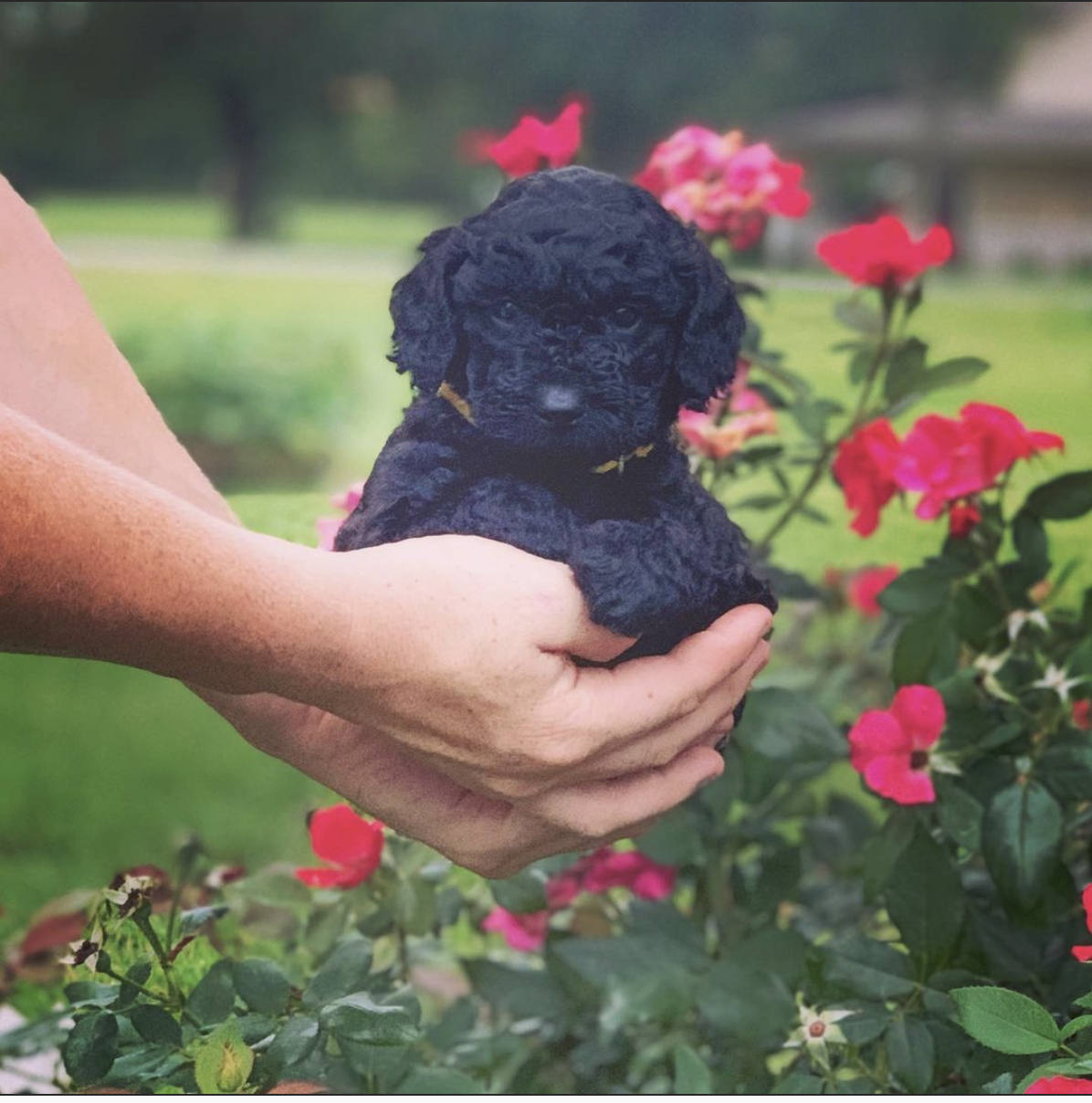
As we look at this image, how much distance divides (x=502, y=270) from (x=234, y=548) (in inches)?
7.4

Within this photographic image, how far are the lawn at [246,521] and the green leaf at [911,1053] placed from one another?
0.45 meters

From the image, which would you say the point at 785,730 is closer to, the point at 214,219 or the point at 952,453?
the point at 952,453

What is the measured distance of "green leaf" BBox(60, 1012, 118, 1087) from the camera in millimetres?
788

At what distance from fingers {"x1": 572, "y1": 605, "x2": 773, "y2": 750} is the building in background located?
2.40 feet

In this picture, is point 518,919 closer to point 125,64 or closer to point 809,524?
point 809,524

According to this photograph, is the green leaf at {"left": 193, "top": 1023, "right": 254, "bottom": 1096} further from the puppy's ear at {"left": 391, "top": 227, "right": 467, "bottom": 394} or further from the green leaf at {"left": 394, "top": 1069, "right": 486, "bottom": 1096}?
the puppy's ear at {"left": 391, "top": 227, "right": 467, "bottom": 394}

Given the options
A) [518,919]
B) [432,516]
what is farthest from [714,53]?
[432,516]

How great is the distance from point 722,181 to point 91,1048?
82cm

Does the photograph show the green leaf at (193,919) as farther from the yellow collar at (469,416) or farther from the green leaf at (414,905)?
the yellow collar at (469,416)

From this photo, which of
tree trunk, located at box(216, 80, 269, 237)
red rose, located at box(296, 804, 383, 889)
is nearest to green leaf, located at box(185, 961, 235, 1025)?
red rose, located at box(296, 804, 383, 889)

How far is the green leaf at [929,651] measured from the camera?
3.45ft

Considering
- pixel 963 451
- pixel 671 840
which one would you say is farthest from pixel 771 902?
pixel 963 451

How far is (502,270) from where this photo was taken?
0.63 m

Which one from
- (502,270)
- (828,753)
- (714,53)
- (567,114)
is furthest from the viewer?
(714,53)
